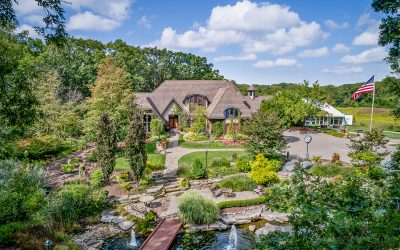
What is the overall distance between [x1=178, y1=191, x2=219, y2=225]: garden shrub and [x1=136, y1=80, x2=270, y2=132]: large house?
18.3 meters

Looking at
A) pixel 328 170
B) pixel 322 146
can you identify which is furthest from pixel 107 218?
pixel 322 146

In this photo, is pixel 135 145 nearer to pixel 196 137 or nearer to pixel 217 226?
pixel 217 226

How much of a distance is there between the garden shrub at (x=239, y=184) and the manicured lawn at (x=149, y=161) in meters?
5.62

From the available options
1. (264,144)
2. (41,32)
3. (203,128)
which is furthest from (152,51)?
(41,32)

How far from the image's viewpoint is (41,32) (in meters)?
7.67

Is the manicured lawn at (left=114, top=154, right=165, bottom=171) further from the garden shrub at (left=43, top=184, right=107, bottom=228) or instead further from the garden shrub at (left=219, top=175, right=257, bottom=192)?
the garden shrub at (left=219, top=175, right=257, bottom=192)

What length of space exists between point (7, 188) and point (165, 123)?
22.9 meters

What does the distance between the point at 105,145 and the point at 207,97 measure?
21657mm

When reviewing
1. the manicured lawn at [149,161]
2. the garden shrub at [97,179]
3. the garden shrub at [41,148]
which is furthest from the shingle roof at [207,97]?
the garden shrub at [97,179]

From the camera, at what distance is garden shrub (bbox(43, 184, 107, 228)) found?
1318 cm

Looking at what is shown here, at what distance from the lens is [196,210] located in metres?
13.7

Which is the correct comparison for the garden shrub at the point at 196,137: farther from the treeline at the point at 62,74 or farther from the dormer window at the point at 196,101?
the treeline at the point at 62,74


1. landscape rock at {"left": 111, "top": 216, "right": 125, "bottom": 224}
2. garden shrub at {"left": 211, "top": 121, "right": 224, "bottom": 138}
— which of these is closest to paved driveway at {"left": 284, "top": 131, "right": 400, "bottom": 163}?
garden shrub at {"left": 211, "top": 121, "right": 224, "bottom": 138}

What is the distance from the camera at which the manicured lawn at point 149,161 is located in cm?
2106
